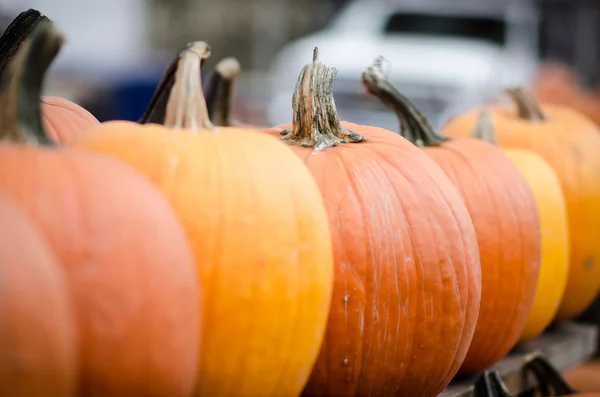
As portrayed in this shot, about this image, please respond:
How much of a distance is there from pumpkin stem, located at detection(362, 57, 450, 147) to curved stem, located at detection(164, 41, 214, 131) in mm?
738

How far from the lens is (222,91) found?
243 centimetres

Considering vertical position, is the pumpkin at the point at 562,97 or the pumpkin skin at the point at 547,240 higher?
the pumpkin skin at the point at 547,240

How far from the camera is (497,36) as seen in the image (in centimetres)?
941

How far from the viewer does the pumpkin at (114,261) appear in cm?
123

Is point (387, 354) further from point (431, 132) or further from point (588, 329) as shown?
point (588, 329)

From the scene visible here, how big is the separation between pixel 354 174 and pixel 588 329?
1.69 meters

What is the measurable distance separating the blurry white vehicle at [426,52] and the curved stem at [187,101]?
616 cm

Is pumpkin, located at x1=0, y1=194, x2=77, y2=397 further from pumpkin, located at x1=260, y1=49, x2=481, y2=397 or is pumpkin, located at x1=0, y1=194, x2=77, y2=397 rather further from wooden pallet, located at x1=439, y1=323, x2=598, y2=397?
wooden pallet, located at x1=439, y1=323, x2=598, y2=397

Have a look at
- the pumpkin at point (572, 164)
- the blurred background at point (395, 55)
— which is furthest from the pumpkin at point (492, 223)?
the blurred background at point (395, 55)

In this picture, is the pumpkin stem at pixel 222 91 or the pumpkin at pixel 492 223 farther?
the pumpkin stem at pixel 222 91

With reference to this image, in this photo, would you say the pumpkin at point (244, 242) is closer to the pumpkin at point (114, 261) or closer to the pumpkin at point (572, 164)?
the pumpkin at point (114, 261)

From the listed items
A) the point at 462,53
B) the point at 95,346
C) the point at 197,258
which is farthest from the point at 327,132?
the point at 462,53

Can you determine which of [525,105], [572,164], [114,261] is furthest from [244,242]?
[525,105]

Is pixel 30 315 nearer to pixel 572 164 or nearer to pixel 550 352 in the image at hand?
pixel 550 352
